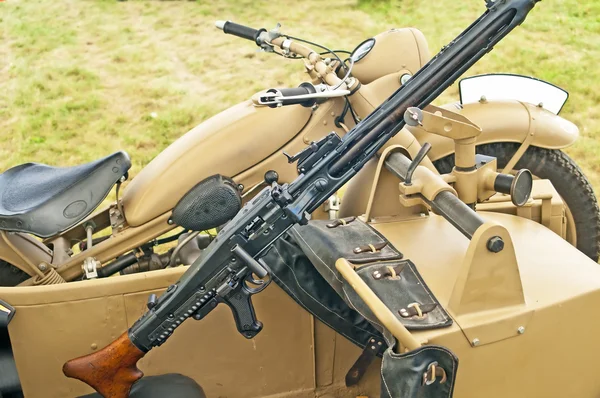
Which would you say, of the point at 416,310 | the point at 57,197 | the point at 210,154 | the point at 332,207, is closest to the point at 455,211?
the point at 416,310

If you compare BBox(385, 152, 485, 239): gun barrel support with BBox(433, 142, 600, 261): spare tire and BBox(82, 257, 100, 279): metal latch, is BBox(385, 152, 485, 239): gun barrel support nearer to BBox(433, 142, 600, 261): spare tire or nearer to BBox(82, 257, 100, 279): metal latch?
BBox(433, 142, 600, 261): spare tire

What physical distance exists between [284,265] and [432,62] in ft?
2.86

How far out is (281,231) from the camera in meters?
2.18

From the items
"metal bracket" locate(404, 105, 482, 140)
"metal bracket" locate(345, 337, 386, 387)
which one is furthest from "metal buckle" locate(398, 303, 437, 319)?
"metal bracket" locate(345, 337, 386, 387)

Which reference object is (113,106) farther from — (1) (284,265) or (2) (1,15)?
(1) (284,265)

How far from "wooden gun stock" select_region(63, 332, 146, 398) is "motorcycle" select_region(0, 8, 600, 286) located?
53 cm

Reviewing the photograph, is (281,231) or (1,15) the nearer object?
(281,231)

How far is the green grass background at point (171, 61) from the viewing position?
5703mm

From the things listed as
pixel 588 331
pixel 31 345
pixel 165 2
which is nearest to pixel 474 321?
pixel 588 331

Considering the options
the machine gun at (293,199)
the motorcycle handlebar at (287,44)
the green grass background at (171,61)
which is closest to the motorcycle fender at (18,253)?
the machine gun at (293,199)

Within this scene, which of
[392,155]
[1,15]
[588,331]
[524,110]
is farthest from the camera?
[1,15]

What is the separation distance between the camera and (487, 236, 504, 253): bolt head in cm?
189

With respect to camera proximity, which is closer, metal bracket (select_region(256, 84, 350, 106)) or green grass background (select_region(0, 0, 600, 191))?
metal bracket (select_region(256, 84, 350, 106))

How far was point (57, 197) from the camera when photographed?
2795mm
